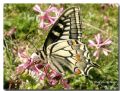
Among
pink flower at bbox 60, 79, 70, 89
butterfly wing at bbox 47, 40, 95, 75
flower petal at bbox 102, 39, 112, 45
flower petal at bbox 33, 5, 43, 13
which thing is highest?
flower petal at bbox 33, 5, 43, 13

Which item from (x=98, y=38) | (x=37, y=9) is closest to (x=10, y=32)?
(x=37, y=9)

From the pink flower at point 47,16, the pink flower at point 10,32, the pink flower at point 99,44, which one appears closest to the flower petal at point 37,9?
the pink flower at point 47,16

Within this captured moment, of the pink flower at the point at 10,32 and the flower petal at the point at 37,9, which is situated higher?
the flower petal at the point at 37,9

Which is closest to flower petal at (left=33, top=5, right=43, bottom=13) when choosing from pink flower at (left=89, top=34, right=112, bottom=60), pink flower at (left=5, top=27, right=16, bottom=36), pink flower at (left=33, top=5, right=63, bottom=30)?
pink flower at (left=33, top=5, right=63, bottom=30)

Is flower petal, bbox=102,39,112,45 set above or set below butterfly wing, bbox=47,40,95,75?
above

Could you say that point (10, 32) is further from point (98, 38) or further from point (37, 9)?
point (98, 38)

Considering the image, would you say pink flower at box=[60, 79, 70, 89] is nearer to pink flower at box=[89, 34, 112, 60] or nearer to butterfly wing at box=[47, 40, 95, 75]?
butterfly wing at box=[47, 40, 95, 75]

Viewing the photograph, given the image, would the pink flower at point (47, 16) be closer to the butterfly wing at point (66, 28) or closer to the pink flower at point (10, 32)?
the butterfly wing at point (66, 28)

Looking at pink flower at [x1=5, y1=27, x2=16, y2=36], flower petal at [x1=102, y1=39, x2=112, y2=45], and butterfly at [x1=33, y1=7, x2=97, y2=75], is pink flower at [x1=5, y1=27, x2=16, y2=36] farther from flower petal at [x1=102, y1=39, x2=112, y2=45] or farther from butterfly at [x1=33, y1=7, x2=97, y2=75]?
flower petal at [x1=102, y1=39, x2=112, y2=45]
